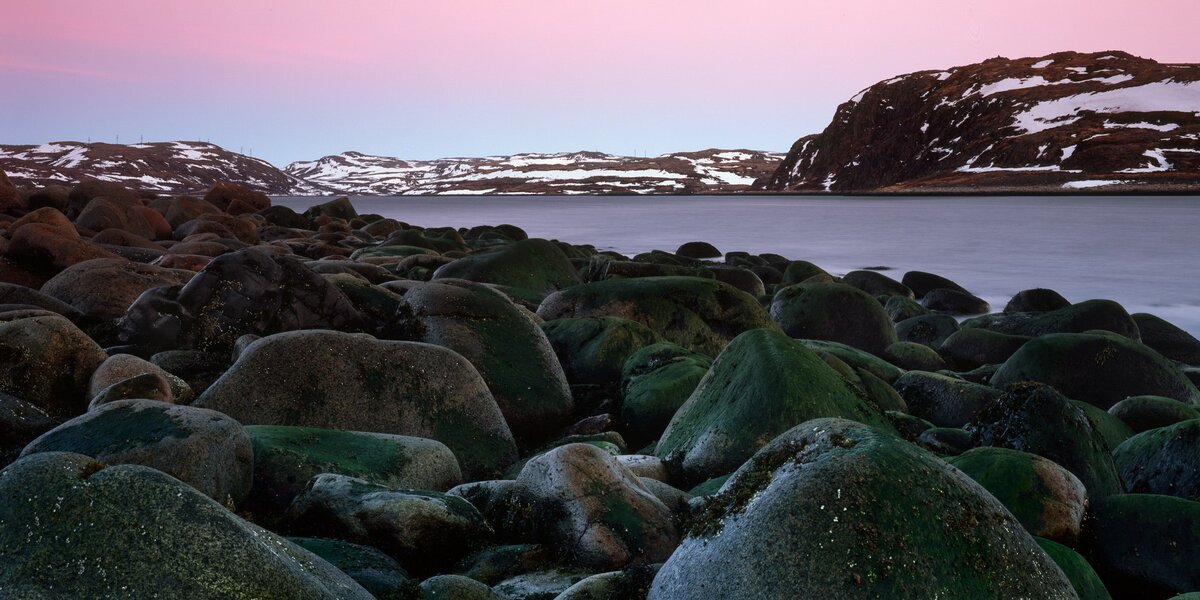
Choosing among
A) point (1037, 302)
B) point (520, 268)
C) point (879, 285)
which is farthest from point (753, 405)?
point (879, 285)

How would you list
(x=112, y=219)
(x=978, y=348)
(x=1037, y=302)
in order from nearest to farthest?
(x=978, y=348)
(x=1037, y=302)
(x=112, y=219)

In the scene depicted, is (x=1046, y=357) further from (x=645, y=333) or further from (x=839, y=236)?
(x=839, y=236)

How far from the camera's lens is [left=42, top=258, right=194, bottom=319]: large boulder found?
8.10 meters

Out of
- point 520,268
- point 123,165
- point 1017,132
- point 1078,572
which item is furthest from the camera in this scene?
point 123,165

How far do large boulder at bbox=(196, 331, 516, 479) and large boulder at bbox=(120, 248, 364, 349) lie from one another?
1.50m

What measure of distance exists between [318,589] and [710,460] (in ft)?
8.81

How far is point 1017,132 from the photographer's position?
119m

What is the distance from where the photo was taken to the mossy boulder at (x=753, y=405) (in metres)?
4.70

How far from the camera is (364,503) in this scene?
3.44 metres

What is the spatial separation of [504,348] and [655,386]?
1279 mm

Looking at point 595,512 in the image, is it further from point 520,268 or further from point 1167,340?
point 1167,340

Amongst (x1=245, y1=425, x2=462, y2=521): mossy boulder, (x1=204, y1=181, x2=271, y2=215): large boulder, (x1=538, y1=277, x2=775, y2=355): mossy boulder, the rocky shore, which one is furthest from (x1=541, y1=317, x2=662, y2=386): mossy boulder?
(x1=204, y1=181, x2=271, y2=215): large boulder

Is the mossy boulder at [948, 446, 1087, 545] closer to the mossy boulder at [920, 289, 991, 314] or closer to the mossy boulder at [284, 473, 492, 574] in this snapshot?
the mossy boulder at [284, 473, 492, 574]

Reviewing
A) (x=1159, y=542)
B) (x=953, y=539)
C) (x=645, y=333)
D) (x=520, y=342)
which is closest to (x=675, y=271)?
(x=645, y=333)
